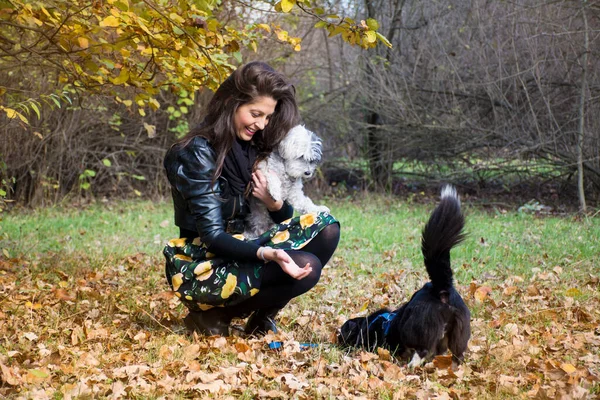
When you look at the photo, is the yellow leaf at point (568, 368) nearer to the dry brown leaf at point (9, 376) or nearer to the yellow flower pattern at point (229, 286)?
the yellow flower pattern at point (229, 286)

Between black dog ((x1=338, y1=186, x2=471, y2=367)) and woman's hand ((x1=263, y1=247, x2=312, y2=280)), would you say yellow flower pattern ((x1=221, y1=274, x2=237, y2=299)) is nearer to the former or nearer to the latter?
woman's hand ((x1=263, y1=247, x2=312, y2=280))

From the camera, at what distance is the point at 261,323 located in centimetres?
351

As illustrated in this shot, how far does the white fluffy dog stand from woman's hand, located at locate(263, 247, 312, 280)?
61 centimetres

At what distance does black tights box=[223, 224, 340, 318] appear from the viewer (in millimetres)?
3162

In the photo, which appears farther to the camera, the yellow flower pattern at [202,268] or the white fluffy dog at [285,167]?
the white fluffy dog at [285,167]

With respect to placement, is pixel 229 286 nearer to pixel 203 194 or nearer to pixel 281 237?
pixel 281 237

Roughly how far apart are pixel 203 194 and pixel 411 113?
27.1 feet

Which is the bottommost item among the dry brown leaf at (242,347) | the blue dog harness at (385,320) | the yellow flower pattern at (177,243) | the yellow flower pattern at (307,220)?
the dry brown leaf at (242,347)

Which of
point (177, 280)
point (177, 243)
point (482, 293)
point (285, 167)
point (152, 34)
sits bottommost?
point (482, 293)

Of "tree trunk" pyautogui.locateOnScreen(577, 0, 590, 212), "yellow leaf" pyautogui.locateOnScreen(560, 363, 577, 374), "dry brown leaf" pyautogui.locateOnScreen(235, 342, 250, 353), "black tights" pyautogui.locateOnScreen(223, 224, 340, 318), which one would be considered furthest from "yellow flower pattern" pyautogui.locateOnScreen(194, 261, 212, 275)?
"tree trunk" pyautogui.locateOnScreen(577, 0, 590, 212)

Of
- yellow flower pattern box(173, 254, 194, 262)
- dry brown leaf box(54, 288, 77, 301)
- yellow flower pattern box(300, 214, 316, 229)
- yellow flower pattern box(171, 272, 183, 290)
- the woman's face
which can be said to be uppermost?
the woman's face

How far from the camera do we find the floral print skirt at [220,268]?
3139mm

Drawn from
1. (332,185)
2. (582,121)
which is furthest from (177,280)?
(332,185)

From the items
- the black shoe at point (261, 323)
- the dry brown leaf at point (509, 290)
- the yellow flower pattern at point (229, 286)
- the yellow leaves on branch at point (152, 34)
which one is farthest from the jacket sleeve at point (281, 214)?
the dry brown leaf at point (509, 290)
